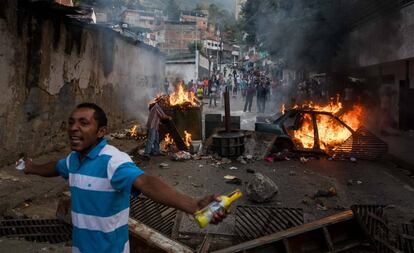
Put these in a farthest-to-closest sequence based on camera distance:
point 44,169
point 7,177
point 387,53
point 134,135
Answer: point 387,53
point 134,135
point 7,177
point 44,169

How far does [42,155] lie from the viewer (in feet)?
27.2

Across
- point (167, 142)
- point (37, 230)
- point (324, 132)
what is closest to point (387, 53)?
point (324, 132)

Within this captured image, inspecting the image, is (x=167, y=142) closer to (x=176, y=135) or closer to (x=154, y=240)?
(x=176, y=135)

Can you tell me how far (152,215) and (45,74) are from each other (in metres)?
4.70

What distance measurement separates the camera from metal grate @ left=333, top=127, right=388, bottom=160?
397 inches

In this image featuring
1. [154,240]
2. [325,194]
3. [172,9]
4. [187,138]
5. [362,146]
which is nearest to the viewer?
[154,240]

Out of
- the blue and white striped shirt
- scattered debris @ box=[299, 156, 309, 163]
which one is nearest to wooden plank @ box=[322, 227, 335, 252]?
the blue and white striped shirt

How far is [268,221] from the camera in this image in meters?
5.11

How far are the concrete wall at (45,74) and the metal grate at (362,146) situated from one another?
7053mm

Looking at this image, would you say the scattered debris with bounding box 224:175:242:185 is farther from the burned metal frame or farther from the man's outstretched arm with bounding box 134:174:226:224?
the man's outstretched arm with bounding box 134:174:226:224

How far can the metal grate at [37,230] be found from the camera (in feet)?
16.0

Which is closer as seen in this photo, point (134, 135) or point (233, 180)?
point (233, 180)

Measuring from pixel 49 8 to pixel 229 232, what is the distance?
558cm

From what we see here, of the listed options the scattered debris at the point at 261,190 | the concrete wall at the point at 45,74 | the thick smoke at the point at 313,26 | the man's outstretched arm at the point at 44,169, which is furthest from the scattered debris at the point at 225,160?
the thick smoke at the point at 313,26
